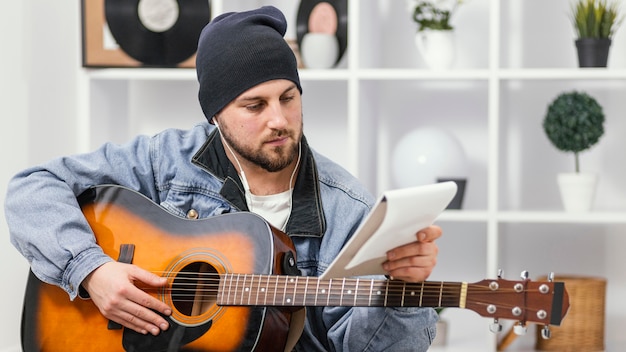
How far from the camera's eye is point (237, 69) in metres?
1.92

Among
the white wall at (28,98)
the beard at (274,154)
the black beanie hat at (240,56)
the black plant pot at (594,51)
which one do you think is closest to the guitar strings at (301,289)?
the beard at (274,154)

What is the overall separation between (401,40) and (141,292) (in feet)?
5.11

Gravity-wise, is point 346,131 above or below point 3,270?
above

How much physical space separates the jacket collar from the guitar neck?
226mm

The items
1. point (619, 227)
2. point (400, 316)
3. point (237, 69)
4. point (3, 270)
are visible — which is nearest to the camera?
point (400, 316)

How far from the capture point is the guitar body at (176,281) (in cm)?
170

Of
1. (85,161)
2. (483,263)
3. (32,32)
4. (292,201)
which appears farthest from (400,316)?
(32,32)

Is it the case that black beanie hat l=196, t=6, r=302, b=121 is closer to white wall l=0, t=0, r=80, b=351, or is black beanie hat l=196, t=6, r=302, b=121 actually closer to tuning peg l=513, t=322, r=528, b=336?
tuning peg l=513, t=322, r=528, b=336

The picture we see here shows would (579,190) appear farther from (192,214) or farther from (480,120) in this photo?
(192,214)

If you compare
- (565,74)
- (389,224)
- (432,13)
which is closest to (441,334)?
(565,74)

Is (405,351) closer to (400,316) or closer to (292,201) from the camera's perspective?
(400,316)

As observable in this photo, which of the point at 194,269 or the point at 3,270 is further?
the point at 3,270

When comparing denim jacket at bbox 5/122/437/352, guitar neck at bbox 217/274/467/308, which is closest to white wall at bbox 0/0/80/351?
denim jacket at bbox 5/122/437/352

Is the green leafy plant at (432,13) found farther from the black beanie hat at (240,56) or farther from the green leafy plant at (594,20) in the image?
the black beanie hat at (240,56)
